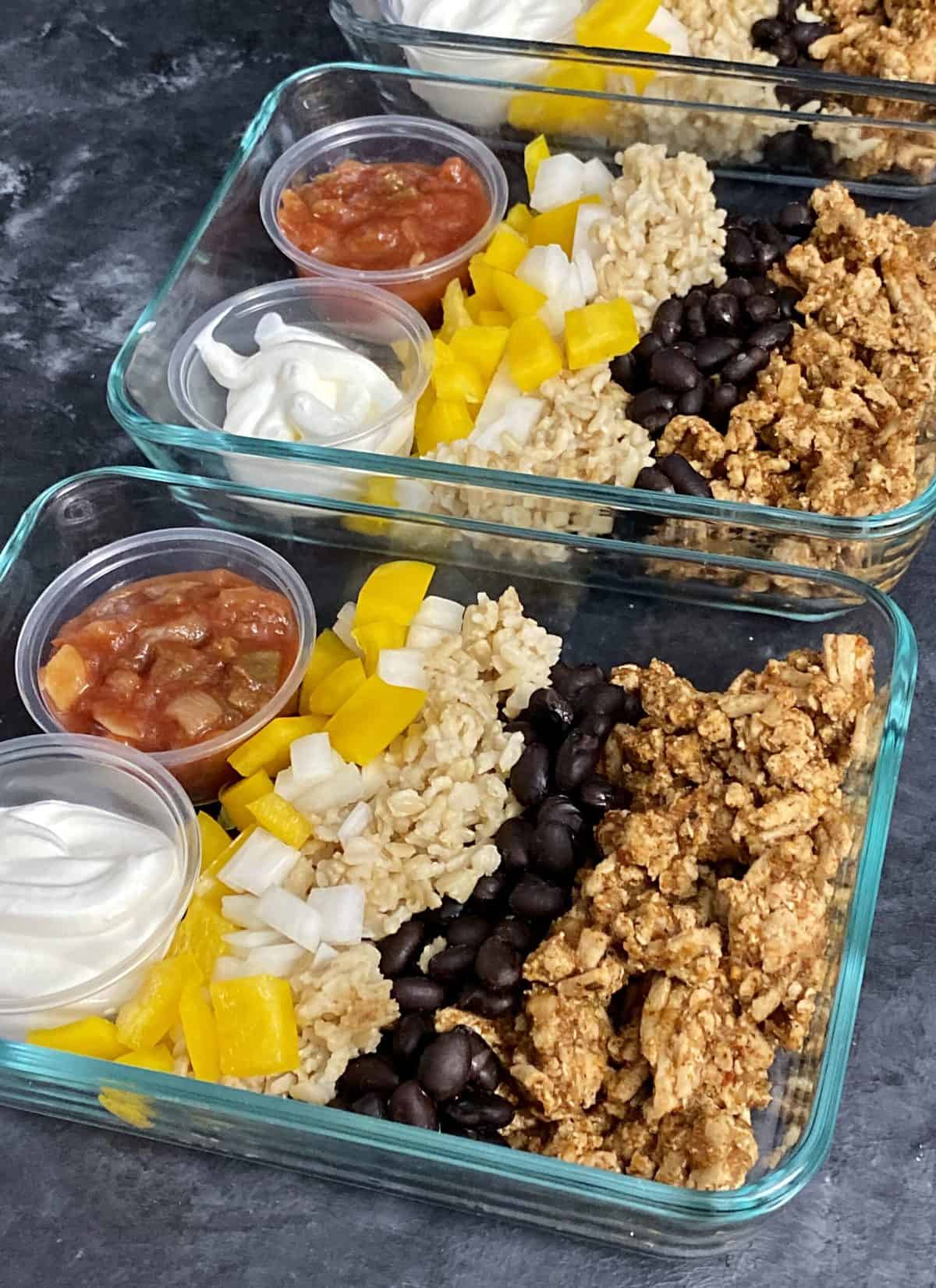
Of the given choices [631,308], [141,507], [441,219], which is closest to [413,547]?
[141,507]

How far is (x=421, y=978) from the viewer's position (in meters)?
1.75

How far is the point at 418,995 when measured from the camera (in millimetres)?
1719

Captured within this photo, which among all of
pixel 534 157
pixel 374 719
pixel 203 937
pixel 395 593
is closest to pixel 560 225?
pixel 534 157

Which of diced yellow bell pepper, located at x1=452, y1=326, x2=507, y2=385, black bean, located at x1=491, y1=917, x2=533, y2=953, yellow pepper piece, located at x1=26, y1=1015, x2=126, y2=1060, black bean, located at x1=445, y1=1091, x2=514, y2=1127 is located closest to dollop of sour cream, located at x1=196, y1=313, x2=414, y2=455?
diced yellow bell pepper, located at x1=452, y1=326, x2=507, y2=385

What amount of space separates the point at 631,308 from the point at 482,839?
42.0 inches

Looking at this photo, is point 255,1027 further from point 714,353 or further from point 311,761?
point 714,353

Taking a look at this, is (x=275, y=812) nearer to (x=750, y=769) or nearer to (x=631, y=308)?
(x=750, y=769)

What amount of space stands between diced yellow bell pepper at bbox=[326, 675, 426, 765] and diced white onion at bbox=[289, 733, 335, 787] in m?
0.03

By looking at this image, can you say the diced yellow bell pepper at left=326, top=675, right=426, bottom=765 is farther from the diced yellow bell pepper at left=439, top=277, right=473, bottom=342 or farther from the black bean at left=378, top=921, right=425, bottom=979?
the diced yellow bell pepper at left=439, top=277, right=473, bottom=342

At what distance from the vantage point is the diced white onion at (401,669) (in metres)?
2.00

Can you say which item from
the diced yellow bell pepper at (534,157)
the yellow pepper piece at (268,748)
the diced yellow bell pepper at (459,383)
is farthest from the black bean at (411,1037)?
the diced yellow bell pepper at (534,157)

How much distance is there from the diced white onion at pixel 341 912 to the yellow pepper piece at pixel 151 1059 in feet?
0.82

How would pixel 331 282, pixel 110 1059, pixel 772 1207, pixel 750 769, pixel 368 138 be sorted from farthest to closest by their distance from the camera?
pixel 368 138, pixel 331 282, pixel 750 769, pixel 110 1059, pixel 772 1207

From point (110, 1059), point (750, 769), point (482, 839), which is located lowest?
point (110, 1059)
